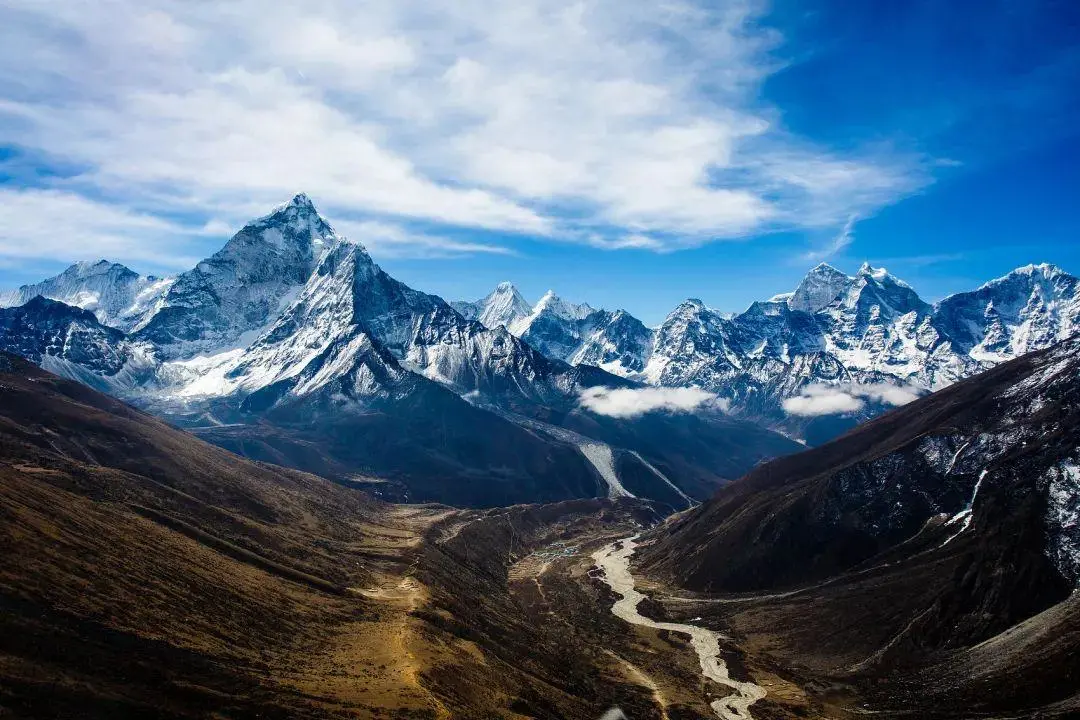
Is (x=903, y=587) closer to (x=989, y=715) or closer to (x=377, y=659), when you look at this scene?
(x=989, y=715)

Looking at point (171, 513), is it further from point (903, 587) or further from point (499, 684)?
point (903, 587)

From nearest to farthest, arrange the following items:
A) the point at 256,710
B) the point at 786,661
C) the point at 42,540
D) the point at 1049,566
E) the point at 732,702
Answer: the point at 256,710
the point at 42,540
the point at 732,702
the point at 1049,566
the point at 786,661

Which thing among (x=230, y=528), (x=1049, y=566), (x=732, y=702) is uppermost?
(x=1049, y=566)

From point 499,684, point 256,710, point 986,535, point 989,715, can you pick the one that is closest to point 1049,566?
point 986,535

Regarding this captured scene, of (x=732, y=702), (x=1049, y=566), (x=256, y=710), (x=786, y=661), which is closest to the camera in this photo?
(x=256, y=710)

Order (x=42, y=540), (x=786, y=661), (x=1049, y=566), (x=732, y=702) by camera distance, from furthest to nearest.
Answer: (x=786, y=661), (x=1049, y=566), (x=732, y=702), (x=42, y=540)

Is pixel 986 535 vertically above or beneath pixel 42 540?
above

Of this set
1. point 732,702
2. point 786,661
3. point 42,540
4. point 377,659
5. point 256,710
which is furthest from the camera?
point 786,661

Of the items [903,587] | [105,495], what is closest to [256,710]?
[105,495]

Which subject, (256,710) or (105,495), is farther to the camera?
(105,495)
